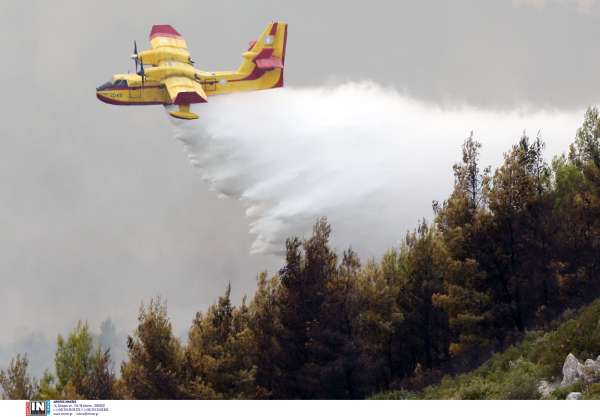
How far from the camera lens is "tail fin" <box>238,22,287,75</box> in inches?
1778

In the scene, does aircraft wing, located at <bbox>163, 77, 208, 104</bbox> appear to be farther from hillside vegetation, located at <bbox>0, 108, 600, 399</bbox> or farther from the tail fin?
hillside vegetation, located at <bbox>0, 108, 600, 399</bbox>

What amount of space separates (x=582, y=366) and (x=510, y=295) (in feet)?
43.3

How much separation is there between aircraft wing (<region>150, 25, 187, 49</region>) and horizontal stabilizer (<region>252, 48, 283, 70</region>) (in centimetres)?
534

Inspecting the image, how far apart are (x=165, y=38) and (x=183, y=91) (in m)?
6.30

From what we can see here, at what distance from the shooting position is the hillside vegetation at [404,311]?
2872 centimetres

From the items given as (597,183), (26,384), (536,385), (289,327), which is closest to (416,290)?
(289,327)

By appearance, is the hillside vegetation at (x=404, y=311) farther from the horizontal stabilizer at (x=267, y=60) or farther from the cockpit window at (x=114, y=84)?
the cockpit window at (x=114, y=84)

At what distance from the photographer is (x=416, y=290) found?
33.8 metres

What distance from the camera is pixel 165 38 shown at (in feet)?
147

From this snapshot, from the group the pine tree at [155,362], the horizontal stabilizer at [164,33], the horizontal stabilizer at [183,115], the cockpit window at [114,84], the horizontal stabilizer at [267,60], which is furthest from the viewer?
the horizontal stabilizer at [164,33]
